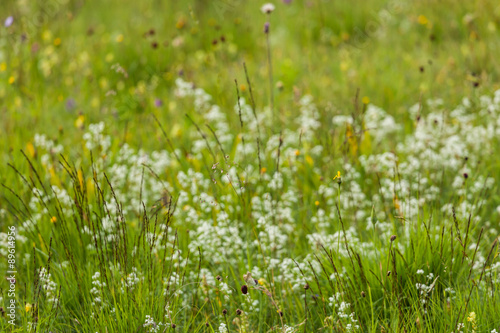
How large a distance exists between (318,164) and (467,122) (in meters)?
1.31

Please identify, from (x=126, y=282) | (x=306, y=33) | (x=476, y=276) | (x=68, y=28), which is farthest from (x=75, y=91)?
(x=476, y=276)

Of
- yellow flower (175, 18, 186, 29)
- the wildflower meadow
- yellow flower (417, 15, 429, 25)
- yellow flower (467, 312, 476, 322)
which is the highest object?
yellow flower (175, 18, 186, 29)

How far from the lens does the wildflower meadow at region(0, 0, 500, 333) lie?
2.22 metres

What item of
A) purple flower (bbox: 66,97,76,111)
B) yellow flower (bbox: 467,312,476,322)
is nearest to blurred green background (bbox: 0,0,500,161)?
purple flower (bbox: 66,97,76,111)

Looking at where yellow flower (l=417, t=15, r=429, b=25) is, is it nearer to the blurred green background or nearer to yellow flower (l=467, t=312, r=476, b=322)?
the blurred green background

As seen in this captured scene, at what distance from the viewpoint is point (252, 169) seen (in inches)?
146

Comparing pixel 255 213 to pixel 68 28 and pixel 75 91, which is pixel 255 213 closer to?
pixel 75 91

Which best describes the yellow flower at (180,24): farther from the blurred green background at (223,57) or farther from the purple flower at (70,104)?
the purple flower at (70,104)

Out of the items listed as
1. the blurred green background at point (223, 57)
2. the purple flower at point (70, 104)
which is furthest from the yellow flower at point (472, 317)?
the purple flower at point (70, 104)

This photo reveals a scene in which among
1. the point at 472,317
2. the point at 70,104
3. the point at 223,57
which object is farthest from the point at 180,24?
the point at 472,317

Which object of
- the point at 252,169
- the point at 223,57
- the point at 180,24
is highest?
the point at 180,24

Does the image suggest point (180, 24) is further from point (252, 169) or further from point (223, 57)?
point (252, 169)

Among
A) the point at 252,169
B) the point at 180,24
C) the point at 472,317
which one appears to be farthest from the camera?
the point at 180,24

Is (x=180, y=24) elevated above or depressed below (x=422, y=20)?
above
